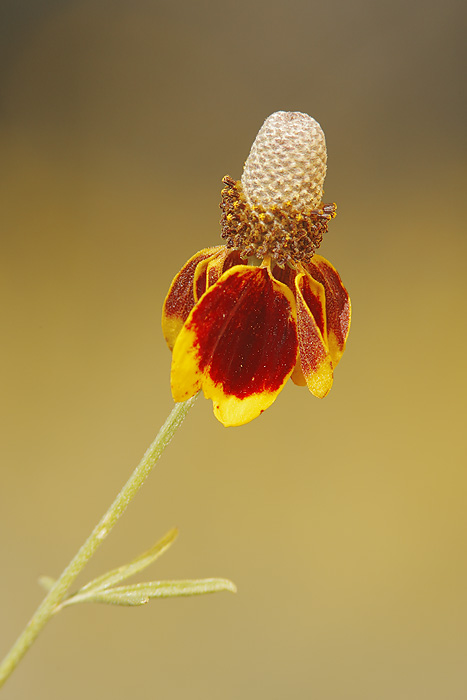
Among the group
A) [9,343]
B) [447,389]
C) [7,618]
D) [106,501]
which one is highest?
[447,389]

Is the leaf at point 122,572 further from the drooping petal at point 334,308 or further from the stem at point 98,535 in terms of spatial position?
the drooping petal at point 334,308

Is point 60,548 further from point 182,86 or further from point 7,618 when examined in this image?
point 182,86

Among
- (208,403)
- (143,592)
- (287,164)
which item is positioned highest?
(208,403)

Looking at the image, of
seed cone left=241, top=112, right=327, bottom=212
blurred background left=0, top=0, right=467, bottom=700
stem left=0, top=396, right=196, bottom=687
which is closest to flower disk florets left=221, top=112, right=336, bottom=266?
seed cone left=241, top=112, right=327, bottom=212

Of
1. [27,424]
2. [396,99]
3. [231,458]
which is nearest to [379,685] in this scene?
[231,458]

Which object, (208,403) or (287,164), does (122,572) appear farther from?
(208,403)

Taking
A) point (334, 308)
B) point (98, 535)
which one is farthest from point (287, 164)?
point (98, 535)
